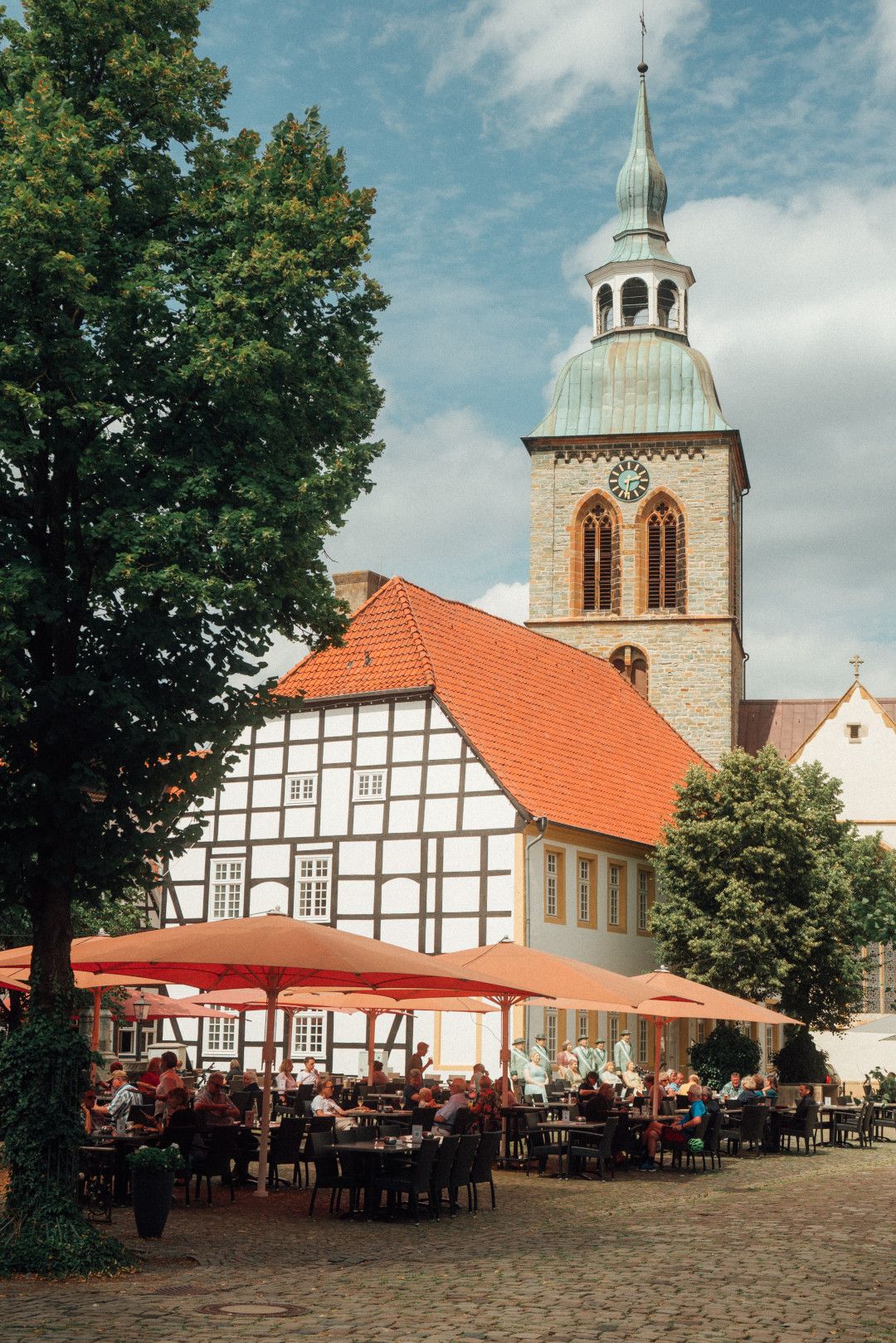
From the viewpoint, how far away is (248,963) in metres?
14.5

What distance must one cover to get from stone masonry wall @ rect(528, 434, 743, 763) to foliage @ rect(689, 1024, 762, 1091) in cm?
1932

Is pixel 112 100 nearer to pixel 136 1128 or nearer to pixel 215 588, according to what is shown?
pixel 215 588

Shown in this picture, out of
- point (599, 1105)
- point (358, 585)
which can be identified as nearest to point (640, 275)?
point (358, 585)

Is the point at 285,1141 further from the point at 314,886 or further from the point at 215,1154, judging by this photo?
the point at 314,886

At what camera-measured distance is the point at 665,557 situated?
5412 centimetres

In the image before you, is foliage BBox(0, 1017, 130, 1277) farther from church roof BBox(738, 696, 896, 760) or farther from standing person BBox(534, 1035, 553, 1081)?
church roof BBox(738, 696, 896, 760)

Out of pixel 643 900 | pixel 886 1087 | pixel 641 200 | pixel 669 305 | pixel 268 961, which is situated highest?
pixel 641 200

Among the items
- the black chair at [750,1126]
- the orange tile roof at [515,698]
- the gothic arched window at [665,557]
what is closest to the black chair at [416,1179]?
the black chair at [750,1126]

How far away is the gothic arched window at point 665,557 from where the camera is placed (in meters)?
53.6

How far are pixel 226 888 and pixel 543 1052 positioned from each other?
30.5ft

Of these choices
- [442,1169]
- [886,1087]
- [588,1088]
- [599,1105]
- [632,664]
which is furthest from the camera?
[632,664]

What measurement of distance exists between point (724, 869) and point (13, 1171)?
23625 millimetres

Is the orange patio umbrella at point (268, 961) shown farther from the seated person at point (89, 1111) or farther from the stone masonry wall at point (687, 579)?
the stone masonry wall at point (687, 579)

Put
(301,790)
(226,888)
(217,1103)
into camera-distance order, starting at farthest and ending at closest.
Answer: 1. (226,888)
2. (301,790)
3. (217,1103)
